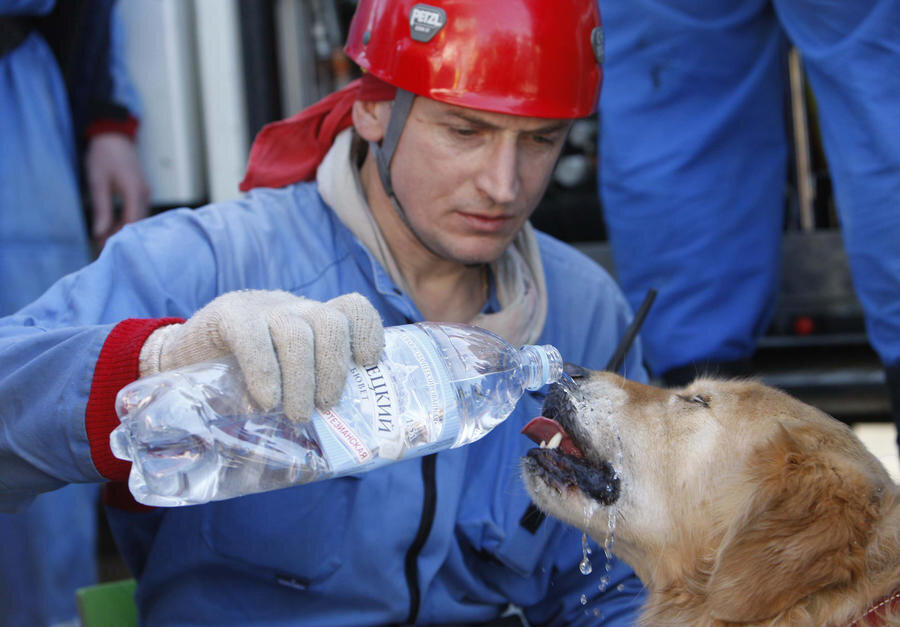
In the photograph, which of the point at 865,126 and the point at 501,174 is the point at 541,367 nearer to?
the point at 501,174

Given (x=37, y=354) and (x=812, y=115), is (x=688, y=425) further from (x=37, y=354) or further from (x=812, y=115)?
(x=812, y=115)

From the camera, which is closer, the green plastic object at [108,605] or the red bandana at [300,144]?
the green plastic object at [108,605]

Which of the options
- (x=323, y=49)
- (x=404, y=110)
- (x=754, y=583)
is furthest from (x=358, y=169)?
(x=323, y=49)

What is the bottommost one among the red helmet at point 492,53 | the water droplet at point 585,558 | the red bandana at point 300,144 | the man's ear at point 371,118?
the water droplet at point 585,558

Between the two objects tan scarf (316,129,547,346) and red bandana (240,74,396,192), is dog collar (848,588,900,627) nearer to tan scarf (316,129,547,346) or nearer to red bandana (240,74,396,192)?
tan scarf (316,129,547,346)

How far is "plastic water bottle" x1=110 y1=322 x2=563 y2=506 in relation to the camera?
5.61 ft

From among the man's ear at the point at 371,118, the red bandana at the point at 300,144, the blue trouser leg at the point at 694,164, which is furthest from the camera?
the blue trouser leg at the point at 694,164

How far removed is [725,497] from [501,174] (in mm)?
924

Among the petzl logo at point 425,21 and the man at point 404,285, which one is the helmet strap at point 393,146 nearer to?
the man at point 404,285

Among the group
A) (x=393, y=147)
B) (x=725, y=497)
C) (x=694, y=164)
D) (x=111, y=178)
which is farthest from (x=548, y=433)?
(x=111, y=178)

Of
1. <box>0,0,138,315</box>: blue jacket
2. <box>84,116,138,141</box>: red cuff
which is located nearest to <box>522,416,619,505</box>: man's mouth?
<box>0,0,138,315</box>: blue jacket

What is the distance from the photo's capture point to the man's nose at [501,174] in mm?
2393

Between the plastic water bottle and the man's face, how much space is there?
0.54 meters

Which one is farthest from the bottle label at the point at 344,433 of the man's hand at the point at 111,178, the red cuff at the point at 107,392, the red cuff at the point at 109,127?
the red cuff at the point at 109,127
